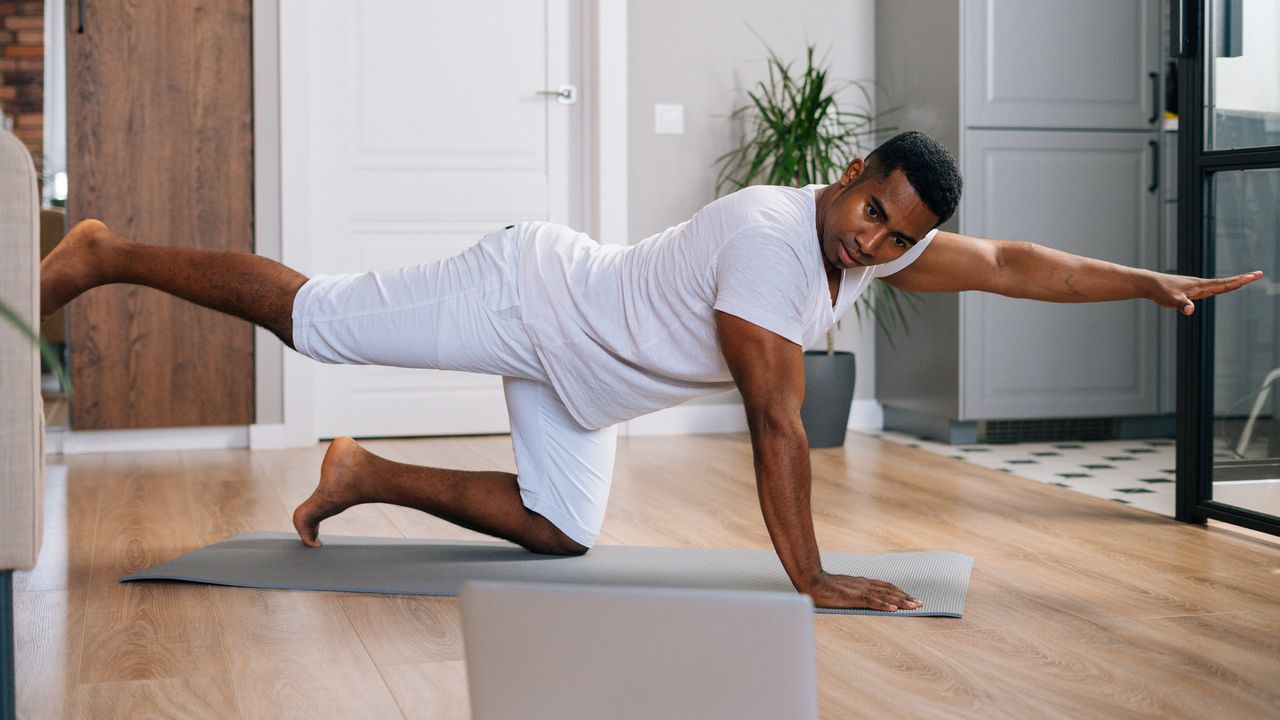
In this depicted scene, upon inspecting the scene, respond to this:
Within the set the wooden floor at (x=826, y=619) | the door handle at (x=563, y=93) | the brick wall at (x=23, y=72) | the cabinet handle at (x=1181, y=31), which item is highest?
the brick wall at (x=23, y=72)

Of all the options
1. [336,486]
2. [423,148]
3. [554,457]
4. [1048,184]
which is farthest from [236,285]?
[1048,184]

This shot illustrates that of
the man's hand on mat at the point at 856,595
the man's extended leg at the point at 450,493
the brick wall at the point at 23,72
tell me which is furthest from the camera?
the brick wall at the point at 23,72

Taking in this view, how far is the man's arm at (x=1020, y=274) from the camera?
2.17 metres

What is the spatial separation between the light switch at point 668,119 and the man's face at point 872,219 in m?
2.47

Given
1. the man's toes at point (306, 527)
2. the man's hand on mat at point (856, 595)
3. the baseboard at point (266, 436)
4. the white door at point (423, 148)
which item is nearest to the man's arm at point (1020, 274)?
the man's hand on mat at point (856, 595)

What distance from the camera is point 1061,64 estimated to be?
408 cm

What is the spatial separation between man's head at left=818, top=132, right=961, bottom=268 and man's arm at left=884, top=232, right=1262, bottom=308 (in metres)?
0.29

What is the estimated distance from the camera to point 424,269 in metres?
2.16

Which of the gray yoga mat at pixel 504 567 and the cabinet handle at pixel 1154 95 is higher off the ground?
the cabinet handle at pixel 1154 95

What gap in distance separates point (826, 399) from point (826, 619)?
216cm

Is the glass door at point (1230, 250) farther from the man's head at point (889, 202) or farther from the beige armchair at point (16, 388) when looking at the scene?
the beige armchair at point (16, 388)

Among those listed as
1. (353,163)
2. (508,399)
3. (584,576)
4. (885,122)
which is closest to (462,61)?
(353,163)

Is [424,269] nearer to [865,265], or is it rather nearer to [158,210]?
[865,265]

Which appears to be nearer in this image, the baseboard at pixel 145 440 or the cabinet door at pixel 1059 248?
the baseboard at pixel 145 440
